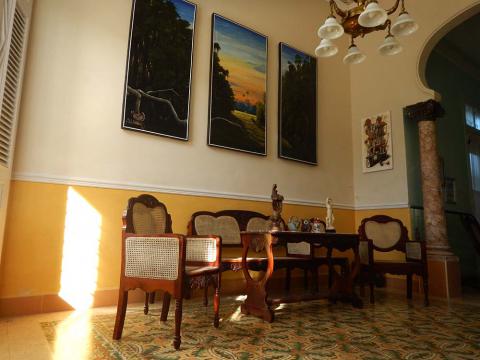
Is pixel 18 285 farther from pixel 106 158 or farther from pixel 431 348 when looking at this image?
pixel 431 348

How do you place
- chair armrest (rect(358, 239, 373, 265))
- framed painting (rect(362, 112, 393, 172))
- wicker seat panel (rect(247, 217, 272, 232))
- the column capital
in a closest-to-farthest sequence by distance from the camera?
chair armrest (rect(358, 239, 373, 265)) < wicker seat panel (rect(247, 217, 272, 232)) < the column capital < framed painting (rect(362, 112, 393, 172))

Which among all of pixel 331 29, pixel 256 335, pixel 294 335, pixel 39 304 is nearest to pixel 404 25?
pixel 331 29

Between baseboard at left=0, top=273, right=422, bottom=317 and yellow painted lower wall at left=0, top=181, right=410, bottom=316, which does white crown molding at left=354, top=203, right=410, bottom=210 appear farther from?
yellow painted lower wall at left=0, top=181, right=410, bottom=316


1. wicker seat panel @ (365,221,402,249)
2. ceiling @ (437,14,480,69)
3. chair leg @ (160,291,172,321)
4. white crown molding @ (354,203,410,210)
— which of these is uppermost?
ceiling @ (437,14,480,69)

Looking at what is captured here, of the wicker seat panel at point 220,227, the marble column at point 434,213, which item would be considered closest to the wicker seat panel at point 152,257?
the wicker seat panel at point 220,227

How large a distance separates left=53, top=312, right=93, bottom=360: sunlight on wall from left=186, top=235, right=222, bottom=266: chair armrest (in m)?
0.94

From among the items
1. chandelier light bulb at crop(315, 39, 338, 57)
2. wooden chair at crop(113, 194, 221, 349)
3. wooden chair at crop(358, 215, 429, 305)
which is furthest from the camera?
wooden chair at crop(358, 215, 429, 305)

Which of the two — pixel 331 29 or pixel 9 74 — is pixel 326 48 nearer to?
pixel 331 29

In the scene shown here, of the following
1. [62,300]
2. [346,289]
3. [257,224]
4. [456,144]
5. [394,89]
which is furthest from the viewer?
A: [456,144]

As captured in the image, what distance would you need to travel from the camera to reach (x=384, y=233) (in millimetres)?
4578

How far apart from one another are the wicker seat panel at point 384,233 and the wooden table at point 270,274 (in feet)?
3.55

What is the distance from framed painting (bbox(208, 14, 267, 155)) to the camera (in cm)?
443

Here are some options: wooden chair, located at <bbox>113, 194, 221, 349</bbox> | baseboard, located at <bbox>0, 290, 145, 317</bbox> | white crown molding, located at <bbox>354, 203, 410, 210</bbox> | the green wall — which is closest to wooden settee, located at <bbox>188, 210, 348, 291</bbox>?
baseboard, located at <bbox>0, 290, 145, 317</bbox>

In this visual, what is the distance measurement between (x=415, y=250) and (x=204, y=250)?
2.80m
